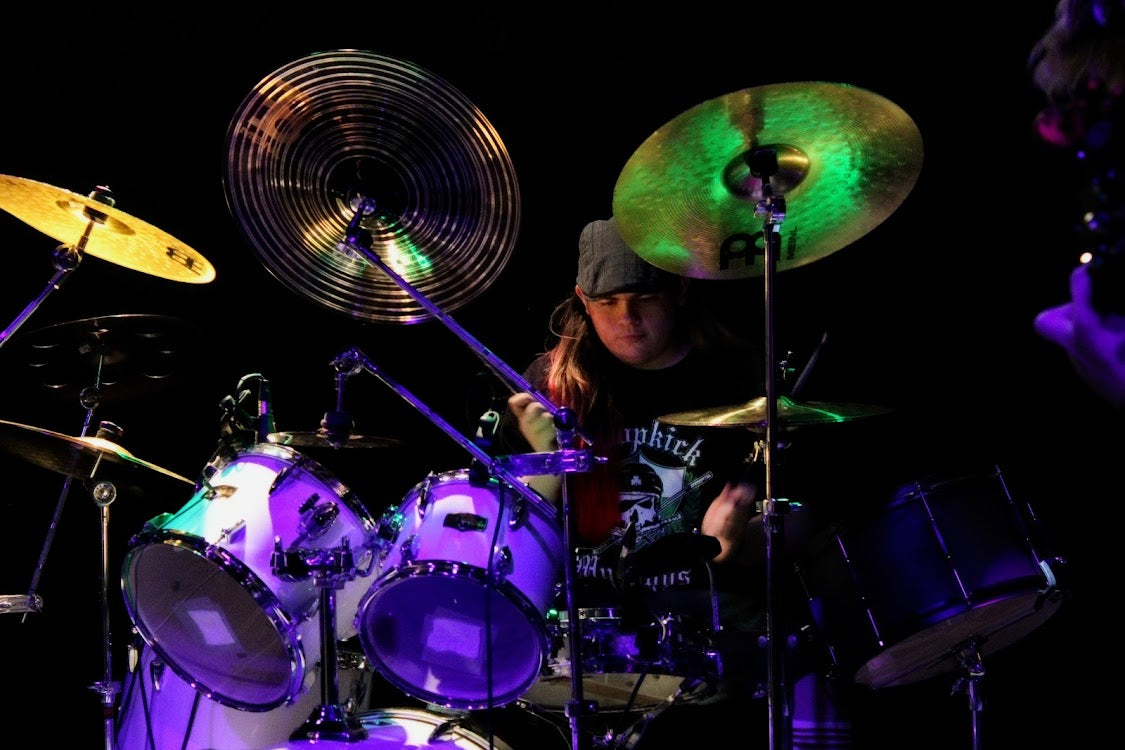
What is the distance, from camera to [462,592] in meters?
2.44

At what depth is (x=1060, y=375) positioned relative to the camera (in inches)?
112

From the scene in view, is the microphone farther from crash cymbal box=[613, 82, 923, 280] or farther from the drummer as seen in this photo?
crash cymbal box=[613, 82, 923, 280]

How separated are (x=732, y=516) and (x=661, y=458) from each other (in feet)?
1.97

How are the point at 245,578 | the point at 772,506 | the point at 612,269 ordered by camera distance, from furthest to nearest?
1. the point at 612,269
2. the point at 245,578
3. the point at 772,506

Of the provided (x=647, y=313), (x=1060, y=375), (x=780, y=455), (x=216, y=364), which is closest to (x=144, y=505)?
(x=216, y=364)

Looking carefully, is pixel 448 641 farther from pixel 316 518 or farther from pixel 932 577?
pixel 932 577

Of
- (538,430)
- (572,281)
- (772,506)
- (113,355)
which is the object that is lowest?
(772,506)

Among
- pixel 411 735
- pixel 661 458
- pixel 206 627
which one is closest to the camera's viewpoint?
pixel 411 735

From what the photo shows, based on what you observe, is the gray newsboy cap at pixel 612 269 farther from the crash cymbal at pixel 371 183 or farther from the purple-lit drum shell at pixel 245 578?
the purple-lit drum shell at pixel 245 578

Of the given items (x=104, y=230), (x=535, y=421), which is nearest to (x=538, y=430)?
(x=535, y=421)

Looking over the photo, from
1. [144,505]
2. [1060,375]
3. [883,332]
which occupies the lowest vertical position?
[144,505]

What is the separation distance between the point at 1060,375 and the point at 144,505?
10.1 ft

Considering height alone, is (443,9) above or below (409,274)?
above

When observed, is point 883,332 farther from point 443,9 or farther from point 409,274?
point 443,9
